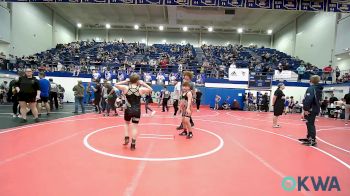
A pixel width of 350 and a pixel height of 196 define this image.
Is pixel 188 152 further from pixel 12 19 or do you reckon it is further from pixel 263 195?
pixel 12 19

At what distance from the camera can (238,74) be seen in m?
21.2

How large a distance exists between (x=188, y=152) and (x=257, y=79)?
17488 mm

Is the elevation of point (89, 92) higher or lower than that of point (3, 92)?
higher

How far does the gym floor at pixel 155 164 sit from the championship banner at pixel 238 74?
14640mm

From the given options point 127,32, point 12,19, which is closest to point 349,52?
point 127,32

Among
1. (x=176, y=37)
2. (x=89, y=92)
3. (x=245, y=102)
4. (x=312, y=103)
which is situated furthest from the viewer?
(x=176, y=37)

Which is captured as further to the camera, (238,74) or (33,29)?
(33,29)

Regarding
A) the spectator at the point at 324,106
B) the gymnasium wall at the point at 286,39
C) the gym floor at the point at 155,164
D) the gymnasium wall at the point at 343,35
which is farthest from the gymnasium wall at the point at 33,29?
the gymnasium wall at the point at 343,35

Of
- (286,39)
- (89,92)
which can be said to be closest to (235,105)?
(89,92)

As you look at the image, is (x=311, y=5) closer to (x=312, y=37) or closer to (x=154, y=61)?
(x=312, y=37)

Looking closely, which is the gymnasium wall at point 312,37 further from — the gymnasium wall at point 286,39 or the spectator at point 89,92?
the spectator at point 89,92

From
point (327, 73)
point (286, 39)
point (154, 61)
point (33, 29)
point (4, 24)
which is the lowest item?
point (327, 73)

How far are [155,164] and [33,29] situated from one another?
2931 centimetres

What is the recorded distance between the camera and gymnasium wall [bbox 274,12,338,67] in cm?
2443
